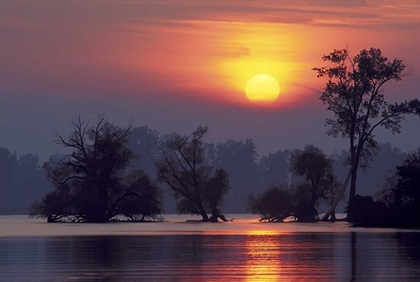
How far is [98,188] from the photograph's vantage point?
7925 cm

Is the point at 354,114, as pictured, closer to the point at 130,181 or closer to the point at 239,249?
the point at 130,181

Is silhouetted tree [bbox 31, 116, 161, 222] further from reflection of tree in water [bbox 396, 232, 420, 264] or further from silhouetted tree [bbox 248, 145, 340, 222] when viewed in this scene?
reflection of tree in water [bbox 396, 232, 420, 264]

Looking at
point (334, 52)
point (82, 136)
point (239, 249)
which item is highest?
point (334, 52)

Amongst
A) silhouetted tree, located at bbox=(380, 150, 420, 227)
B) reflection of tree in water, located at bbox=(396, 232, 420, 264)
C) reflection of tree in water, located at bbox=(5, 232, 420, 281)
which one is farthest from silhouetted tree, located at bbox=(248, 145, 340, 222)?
reflection of tree in water, located at bbox=(5, 232, 420, 281)

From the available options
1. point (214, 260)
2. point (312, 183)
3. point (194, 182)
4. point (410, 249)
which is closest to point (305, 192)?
point (312, 183)

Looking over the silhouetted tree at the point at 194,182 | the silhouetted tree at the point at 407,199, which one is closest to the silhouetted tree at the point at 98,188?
the silhouetted tree at the point at 194,182

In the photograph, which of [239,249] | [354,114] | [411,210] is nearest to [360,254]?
[239,249]

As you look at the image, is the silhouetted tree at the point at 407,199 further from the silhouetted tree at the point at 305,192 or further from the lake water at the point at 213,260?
the lake water at the point at 213,260

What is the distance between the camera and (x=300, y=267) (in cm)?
2650

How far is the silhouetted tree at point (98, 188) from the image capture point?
77938 millimetres

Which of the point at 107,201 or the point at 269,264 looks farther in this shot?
the point at 107,201

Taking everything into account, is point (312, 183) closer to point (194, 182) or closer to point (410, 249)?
point (194, 182)

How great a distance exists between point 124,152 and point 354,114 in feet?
60.8

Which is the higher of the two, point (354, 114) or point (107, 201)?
point (354, 114)
